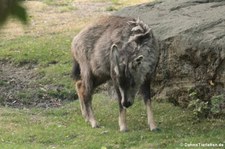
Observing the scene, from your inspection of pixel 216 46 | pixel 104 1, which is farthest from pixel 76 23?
pixel 216 46

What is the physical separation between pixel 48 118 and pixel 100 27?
72.7 inches

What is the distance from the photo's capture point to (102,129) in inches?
337

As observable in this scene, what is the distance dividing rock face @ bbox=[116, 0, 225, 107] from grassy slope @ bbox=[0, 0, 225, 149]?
0.40 m

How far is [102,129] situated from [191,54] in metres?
1.91

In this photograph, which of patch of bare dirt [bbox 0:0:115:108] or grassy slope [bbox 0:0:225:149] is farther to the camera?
patch of bare dirt [bbox 0:0:115:108]

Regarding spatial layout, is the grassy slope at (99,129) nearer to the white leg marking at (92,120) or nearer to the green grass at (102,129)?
the green grass at (102,129)

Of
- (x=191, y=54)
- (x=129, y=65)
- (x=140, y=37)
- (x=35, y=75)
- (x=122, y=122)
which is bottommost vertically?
(x=35, y=75)

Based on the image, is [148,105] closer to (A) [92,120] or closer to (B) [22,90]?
(A) [92,120]

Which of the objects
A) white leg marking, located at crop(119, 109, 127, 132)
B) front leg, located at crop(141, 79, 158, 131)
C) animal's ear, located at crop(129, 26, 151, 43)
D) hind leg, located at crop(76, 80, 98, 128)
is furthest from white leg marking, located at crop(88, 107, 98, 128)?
animal's ear, located at crop(129, 26, 151, 43)

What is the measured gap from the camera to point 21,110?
34.0 ft

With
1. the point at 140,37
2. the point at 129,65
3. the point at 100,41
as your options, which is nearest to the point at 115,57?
the point at 129,65

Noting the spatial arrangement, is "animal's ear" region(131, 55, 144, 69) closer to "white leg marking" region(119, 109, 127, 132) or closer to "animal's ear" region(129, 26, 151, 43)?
"animal's ear" region(129, 26, 151, 43)

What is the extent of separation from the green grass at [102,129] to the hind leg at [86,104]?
4.1 inches

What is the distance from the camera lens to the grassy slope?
25.3ft
